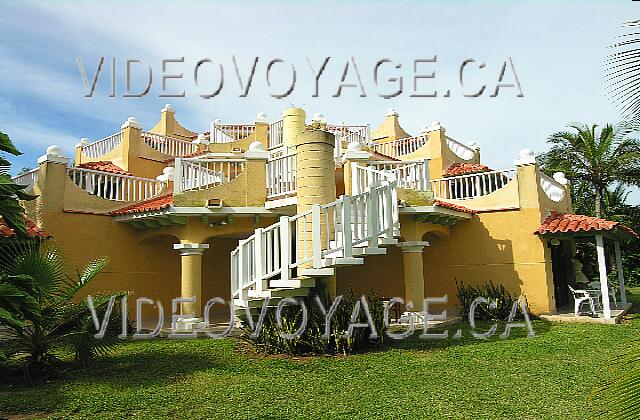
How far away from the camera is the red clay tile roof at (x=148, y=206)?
36.2ft

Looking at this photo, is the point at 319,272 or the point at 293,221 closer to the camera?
the point at 319,272

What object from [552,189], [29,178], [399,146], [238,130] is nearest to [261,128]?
[238,130]

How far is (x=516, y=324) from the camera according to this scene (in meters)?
11.3

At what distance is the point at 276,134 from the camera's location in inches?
650

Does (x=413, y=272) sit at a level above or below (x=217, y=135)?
below

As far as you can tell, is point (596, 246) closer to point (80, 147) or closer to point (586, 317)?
point (586, 317)

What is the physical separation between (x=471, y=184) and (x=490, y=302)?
11.8 feet

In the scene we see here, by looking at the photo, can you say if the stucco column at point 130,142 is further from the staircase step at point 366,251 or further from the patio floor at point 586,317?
the patio floor at point 586,317

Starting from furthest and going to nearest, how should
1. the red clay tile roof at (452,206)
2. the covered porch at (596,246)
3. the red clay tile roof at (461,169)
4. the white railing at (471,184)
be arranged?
the red clay tile roof at (461,169), the white railing at (471,184), the red clay tile roof at (452,206), the covered porch at (596,246)

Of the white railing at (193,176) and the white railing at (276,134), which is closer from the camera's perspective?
the white railing at (193,176)

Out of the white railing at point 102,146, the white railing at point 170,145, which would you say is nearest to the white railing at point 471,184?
the white railing at point 170,145

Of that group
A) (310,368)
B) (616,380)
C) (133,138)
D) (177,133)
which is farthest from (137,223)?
(616,380)

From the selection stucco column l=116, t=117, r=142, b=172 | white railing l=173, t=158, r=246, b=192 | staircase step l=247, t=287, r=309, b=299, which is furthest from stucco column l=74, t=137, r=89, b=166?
staircase step l=247, t=287, r=309, b=299

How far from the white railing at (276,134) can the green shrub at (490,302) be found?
778cm
